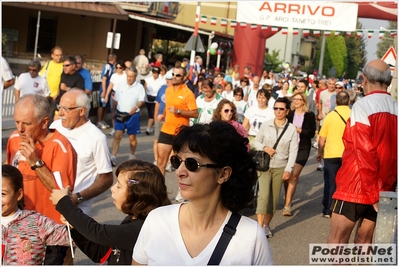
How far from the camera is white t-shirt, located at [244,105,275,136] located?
10.3 m

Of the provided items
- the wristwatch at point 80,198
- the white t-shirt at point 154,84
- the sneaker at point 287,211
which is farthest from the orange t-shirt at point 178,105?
the white t-shirt at point 154,84

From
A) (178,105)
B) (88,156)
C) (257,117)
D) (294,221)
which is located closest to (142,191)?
(88,156)

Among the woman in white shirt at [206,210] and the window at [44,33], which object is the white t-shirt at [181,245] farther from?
the window at [44,33]

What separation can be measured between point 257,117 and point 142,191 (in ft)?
21.4

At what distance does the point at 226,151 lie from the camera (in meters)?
3.23

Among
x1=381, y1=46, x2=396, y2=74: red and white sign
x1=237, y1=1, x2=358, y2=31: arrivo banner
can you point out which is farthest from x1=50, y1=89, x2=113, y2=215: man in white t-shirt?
x1=237, y1=1, x2=358, y2=31: arrivo banner

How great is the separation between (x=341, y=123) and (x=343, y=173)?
14.2 ft

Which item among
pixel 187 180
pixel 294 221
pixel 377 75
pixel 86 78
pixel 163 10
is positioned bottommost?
pixel 294 221

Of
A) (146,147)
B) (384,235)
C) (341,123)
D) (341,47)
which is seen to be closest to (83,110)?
(384,235)

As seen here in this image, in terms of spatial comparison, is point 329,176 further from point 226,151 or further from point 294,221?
point 226,151

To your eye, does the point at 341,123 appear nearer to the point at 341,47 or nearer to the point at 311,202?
the point at 311,202

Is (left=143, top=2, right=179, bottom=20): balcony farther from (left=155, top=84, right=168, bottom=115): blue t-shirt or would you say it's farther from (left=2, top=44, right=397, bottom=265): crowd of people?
(left=2, top=44, right=397, bottom=265): crowd of people

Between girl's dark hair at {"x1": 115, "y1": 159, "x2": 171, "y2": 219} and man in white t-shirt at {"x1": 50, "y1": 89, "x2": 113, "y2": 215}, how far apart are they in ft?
4.44

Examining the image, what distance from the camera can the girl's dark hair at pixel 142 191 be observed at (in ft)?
13.1
